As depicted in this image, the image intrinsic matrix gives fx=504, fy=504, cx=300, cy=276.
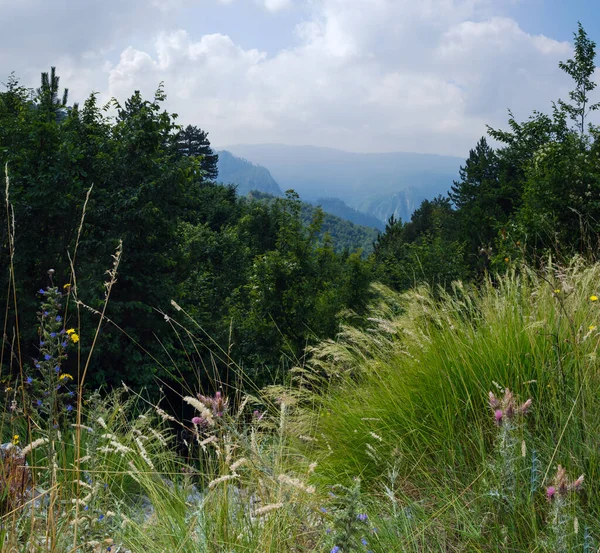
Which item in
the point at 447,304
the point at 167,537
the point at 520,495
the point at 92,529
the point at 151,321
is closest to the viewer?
the point at 92,529

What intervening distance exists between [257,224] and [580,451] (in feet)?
121

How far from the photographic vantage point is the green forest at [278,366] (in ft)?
5.13

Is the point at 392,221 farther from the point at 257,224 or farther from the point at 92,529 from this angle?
the point at 92,529

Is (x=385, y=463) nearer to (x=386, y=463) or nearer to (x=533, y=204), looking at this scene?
(x=386, y=463)

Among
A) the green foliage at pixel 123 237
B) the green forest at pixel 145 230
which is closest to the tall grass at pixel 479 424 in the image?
the green forest at pixel 145 230

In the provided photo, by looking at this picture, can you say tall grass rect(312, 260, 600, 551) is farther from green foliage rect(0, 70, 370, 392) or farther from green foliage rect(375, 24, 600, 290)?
green foliage rect(0, 70, 370, 392)

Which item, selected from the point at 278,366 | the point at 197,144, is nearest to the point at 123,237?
the point at 278,366

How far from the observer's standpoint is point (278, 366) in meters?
5.07

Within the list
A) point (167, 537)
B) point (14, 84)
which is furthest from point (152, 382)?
point (14, 84)

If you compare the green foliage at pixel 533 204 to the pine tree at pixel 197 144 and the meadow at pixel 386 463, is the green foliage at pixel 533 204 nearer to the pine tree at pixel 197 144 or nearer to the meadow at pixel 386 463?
the meadow at pixel 386 463

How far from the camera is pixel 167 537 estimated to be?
166 centimetres

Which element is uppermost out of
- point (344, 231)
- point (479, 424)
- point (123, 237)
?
point (344, 231)

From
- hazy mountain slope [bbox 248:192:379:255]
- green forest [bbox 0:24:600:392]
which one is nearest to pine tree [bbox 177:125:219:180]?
green forest [bbox 0:24:600:392]

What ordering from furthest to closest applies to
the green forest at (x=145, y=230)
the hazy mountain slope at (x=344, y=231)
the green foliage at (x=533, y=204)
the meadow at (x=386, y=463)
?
the hazy mountain slope at (x=344, y=231) → the green forest at (x=145, y=230) → the green foliage at (x=533, y=204) → the meadow at (x=386, y=463)
